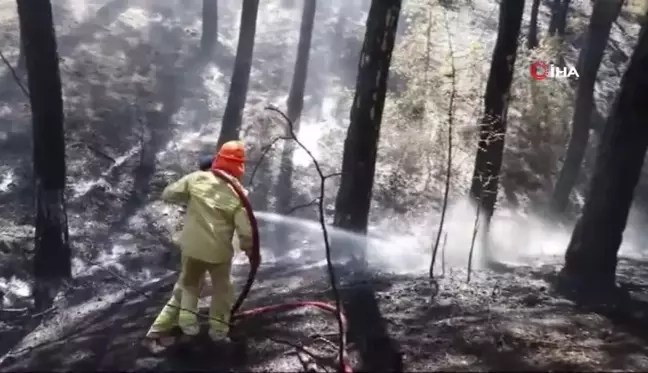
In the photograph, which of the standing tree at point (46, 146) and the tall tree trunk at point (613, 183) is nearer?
the tall tree trunk at point (613, 183)

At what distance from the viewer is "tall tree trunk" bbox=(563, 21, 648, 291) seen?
22.6ft

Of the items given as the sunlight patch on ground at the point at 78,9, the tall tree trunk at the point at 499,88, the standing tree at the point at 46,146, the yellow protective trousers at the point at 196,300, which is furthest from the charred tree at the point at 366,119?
the sunlight patch on ground at the point at 78,9

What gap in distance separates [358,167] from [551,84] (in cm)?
1064

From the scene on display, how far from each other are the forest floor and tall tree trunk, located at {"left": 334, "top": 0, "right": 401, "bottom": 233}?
104 cm

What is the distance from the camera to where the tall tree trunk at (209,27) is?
65.9ft

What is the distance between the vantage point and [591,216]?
7266mm

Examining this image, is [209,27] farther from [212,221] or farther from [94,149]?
[212,221]

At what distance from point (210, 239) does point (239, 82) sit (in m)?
8.82

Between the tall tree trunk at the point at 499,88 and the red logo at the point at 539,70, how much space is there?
7.95 m

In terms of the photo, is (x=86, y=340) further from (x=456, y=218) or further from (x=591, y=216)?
(x=456, y=218)

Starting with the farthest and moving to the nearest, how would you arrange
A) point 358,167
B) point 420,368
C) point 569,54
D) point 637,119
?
point 569,54 → point 358,167 → point 637,119 → point 420,368

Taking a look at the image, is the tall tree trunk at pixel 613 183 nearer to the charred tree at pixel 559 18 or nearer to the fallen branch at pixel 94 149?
the fallen branch at pixel 94 149

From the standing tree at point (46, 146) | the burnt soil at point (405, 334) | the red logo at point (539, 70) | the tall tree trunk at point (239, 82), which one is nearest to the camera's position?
the burnt soil at point (405, 334)

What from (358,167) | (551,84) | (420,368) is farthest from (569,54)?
(420,368)
